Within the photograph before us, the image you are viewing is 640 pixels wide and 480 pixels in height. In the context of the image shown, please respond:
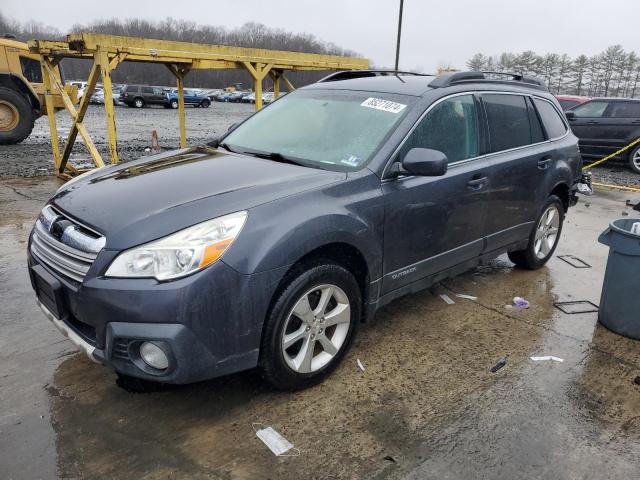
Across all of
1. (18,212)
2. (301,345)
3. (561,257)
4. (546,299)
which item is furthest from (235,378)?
(18,212)

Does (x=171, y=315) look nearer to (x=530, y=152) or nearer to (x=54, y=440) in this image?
(x=54, y=440)

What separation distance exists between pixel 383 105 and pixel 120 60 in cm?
630

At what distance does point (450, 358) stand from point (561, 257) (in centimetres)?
298

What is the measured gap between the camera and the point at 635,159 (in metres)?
12.4

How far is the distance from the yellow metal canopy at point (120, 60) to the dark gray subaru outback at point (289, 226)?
511 cm

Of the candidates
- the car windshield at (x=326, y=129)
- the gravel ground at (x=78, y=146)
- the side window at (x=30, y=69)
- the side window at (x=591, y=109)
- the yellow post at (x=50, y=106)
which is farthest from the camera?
the side window at (x=30, y=69)

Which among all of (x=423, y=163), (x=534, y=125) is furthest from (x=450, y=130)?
(x=534, y=125)

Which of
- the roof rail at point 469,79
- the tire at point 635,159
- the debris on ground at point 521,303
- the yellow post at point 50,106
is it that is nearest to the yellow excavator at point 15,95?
the yellow post at point 50,106

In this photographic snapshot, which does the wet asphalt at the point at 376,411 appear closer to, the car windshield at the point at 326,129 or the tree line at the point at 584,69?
the car windshield at the point at 326,129

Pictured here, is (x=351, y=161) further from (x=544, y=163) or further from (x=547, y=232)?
(x=547, y=232)

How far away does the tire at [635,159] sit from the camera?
40.5ft

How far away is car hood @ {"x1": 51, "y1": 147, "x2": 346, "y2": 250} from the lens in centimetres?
245

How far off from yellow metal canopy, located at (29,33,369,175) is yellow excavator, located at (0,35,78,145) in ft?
15.5

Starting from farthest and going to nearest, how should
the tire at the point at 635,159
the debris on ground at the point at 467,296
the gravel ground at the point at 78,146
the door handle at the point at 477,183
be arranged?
the tire at the point at 635,159, the gravel ground at the point at 78,146, the debris on ground at the point at 467,296, the door handle at the point at 477,183
